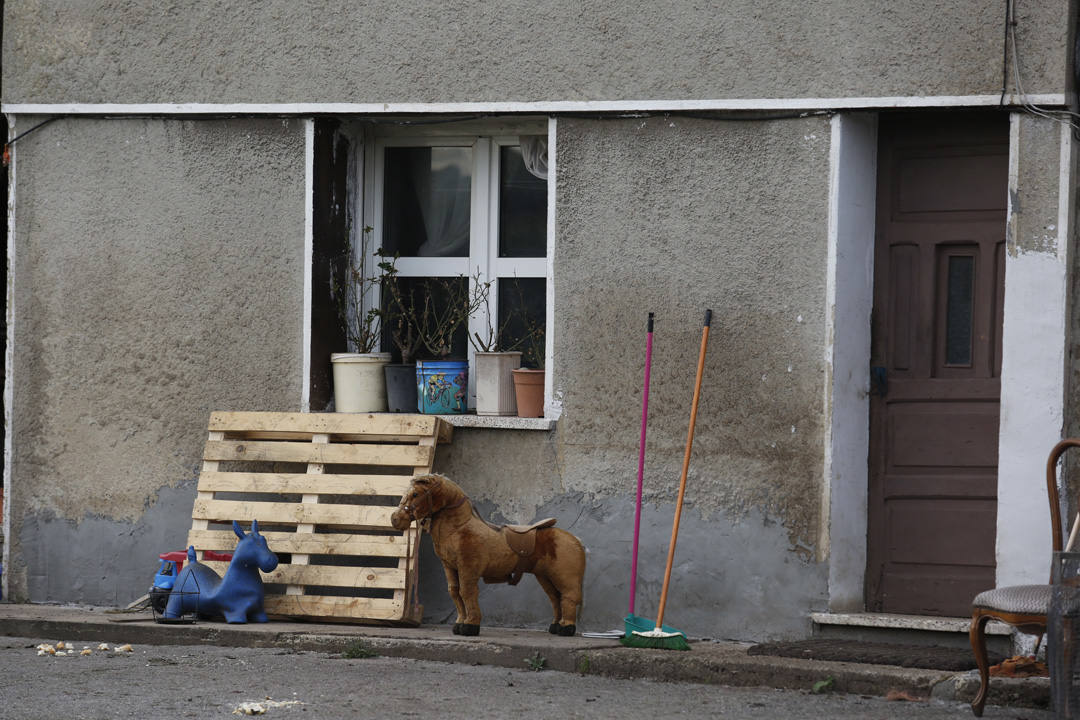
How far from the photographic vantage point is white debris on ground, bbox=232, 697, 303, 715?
534 cm

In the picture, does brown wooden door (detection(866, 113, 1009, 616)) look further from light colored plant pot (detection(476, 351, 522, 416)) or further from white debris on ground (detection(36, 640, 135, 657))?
white debris on ground (detection(36, 640, 135, 657))

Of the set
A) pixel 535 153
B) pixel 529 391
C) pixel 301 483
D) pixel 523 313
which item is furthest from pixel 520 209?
pixel 301 483

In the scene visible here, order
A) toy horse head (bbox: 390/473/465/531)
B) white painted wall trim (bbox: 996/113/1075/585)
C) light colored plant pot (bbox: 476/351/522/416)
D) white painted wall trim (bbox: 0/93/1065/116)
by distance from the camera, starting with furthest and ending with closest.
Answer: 1. light colored plant pot (bbox: 476/351/522/416)
2. white painted wall trim (bbox: 0/93/1065/116)
3. toy horse head (bbox: 390/473/465/531)
4. white painted wall trim (bbox: 996/113/1075/585)

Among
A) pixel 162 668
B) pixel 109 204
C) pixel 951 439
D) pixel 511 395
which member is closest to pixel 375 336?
pixel 511 395

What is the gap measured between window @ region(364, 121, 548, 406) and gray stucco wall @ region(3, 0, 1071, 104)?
491 millimetres

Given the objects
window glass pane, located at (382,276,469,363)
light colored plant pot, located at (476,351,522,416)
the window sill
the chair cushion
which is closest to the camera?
the chair cushion

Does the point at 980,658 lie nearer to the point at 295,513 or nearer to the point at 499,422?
the point at 499,422

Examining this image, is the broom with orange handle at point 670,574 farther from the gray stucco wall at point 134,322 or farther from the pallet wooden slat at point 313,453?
the gray stucco wall at point 134,322

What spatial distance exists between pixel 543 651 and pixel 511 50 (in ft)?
10.00

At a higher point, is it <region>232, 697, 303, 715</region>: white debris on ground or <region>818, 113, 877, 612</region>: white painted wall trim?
<region>818, 113, 877, 612</region>: white painted wall trim

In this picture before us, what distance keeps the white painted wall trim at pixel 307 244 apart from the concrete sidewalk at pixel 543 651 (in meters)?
1.30

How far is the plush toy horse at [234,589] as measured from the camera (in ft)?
23.8

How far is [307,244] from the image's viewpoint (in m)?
7.81

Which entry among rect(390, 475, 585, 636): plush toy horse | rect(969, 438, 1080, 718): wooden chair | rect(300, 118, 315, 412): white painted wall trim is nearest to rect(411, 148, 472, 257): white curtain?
rect(300, 118, 315, 412): white painted wall trim
